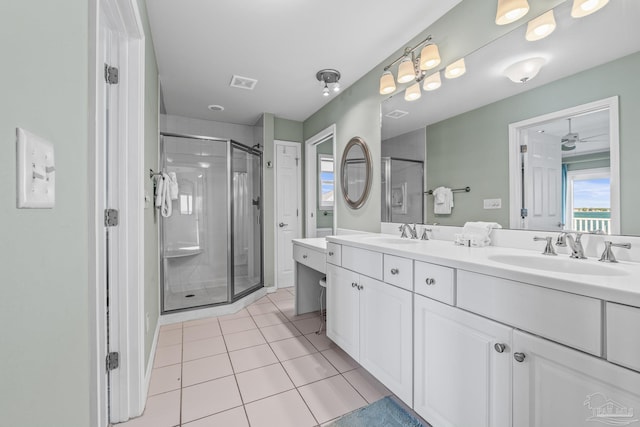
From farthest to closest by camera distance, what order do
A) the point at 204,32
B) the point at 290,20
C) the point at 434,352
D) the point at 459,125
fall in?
1. the point at 204,32
2. the point at 290,20
3. the point at 459,125
4. the point at 434,352

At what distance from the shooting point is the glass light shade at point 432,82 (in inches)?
77.2

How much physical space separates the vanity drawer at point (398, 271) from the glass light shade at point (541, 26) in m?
1.28

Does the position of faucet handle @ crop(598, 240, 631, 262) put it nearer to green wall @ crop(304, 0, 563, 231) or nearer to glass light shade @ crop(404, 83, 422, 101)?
green wall @ crop(304, 0, 563, 231)

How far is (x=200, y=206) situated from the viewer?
352 centimetres

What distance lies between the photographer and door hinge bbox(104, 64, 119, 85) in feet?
4.68

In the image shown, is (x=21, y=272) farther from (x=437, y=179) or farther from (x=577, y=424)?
(x=437, y=179)

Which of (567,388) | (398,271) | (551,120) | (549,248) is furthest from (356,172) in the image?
(567,388)

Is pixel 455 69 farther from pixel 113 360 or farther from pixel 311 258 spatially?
pixel 113 360

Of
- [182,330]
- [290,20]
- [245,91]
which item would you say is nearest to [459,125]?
[290,20]

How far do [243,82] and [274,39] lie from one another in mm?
813

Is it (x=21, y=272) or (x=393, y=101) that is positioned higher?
(x=393, y=101)

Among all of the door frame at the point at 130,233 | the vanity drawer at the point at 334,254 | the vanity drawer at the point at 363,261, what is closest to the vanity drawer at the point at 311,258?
the vanity drawer at the point at 334,254

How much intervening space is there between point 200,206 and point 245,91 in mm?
1461

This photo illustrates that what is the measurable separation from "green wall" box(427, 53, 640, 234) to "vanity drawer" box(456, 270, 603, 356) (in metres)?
0.62
